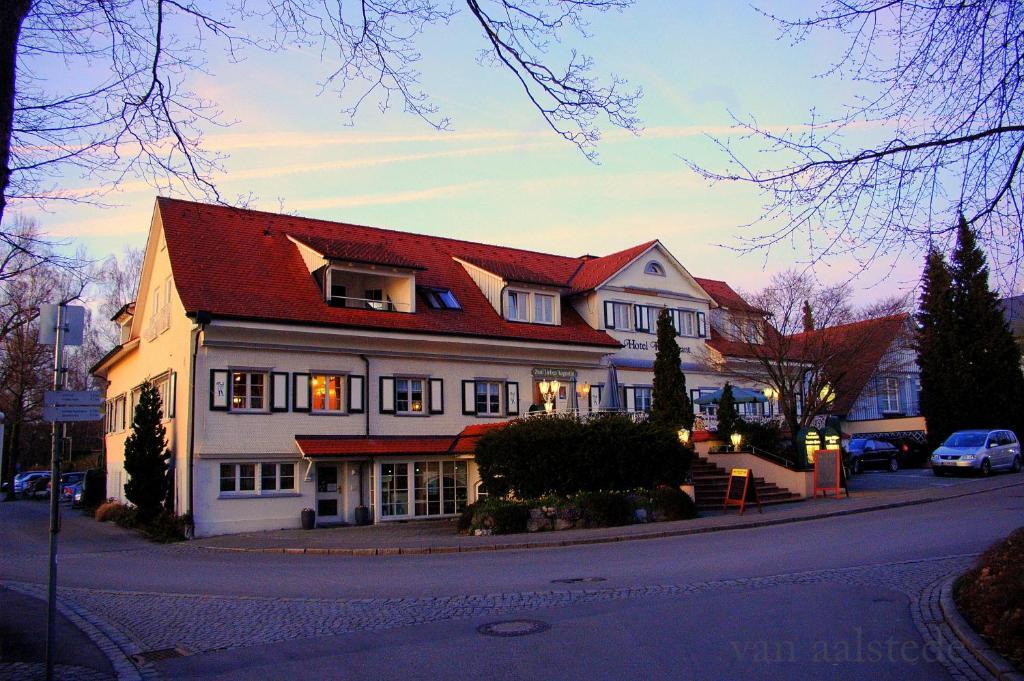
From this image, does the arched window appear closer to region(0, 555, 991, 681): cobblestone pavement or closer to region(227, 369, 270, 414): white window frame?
region(227, 369, 270, 414): white window frame

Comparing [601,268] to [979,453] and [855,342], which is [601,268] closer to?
[855,342]

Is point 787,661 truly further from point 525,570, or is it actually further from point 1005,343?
point 1005,343

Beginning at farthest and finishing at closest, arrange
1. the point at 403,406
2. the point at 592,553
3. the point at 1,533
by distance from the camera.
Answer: the point at 403,406
the point at 1,533
the point at 592,553

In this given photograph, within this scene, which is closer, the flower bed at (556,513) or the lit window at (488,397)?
the flower bed at (556,513)

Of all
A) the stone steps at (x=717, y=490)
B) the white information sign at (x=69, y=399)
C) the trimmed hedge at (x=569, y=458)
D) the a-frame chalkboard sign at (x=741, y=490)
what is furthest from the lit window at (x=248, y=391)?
the white information sign at (x=69, y=399)

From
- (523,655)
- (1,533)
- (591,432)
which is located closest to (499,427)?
(591,432)

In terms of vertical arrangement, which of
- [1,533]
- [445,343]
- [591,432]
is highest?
[445,343]

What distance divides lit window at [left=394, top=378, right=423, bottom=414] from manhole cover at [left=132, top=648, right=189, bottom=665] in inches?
791

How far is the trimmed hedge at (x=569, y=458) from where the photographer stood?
79.6 feet

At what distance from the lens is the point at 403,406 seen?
29.7m

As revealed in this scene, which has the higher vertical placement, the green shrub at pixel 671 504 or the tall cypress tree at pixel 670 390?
the tall cypress tree at pixel 670 390

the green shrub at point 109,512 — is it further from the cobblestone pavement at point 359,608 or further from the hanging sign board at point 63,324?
the hanging sign board at point 63,324

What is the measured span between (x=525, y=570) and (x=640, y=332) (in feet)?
79.0

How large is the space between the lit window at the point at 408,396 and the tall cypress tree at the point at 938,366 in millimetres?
28125
